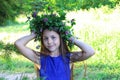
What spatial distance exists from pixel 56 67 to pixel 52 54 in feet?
0.31

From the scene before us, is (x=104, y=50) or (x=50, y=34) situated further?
(x=104, y=50)

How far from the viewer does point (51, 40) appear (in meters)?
2.66

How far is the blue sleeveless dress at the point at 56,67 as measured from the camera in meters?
2.69

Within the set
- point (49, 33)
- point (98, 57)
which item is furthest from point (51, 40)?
point (98, 57)

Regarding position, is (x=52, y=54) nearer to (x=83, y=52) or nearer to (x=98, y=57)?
(x=83, y=52)

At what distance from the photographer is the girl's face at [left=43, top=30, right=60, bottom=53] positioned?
104 inches

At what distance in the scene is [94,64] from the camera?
6.72m

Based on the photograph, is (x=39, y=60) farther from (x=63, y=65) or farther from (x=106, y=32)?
(x=106, y=32)

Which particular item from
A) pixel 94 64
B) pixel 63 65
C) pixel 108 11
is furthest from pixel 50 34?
pixel 108 11

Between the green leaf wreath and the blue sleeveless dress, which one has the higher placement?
the green leaf wreath

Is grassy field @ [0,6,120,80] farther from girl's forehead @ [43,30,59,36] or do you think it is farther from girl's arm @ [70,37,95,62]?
girl's arm @ [70,37,95,62]

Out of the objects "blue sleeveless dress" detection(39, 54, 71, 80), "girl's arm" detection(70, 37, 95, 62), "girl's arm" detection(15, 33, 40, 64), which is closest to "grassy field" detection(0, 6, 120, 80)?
"girl's arm" detection(15, 33, 40, 64)

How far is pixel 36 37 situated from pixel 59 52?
0.63 feet

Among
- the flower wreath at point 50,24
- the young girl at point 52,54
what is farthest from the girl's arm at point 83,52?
the flower wreath at point 50,24
